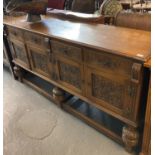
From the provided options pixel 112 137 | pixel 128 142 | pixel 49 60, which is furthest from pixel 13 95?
pixel 128 142

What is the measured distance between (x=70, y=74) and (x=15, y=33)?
0.85 m

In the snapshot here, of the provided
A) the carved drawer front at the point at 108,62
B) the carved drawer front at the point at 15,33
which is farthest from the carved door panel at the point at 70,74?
the carved drawer front at the point at 15,33

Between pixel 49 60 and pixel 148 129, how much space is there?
100cm

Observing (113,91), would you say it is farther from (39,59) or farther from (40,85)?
(40,85)

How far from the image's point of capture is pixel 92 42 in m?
1.24

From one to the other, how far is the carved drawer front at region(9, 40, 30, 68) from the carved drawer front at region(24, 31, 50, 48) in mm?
163

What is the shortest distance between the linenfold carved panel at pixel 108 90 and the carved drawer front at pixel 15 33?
97cm

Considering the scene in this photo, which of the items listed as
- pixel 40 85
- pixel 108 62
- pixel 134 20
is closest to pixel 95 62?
pixel 108 62

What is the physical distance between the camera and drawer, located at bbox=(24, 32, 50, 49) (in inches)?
61.1

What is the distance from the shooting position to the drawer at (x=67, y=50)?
52.2 inches

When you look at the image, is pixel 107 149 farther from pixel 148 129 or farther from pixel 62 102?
pixel 62 102

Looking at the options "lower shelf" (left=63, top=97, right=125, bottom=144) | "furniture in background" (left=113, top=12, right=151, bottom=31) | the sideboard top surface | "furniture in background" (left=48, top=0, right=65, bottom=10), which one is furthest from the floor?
"furniture in background" (left=48, top=0, right=65, bottom=10)

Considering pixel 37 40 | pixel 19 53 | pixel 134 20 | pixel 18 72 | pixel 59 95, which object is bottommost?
pixel 59 95

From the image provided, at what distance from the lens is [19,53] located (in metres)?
2.09
